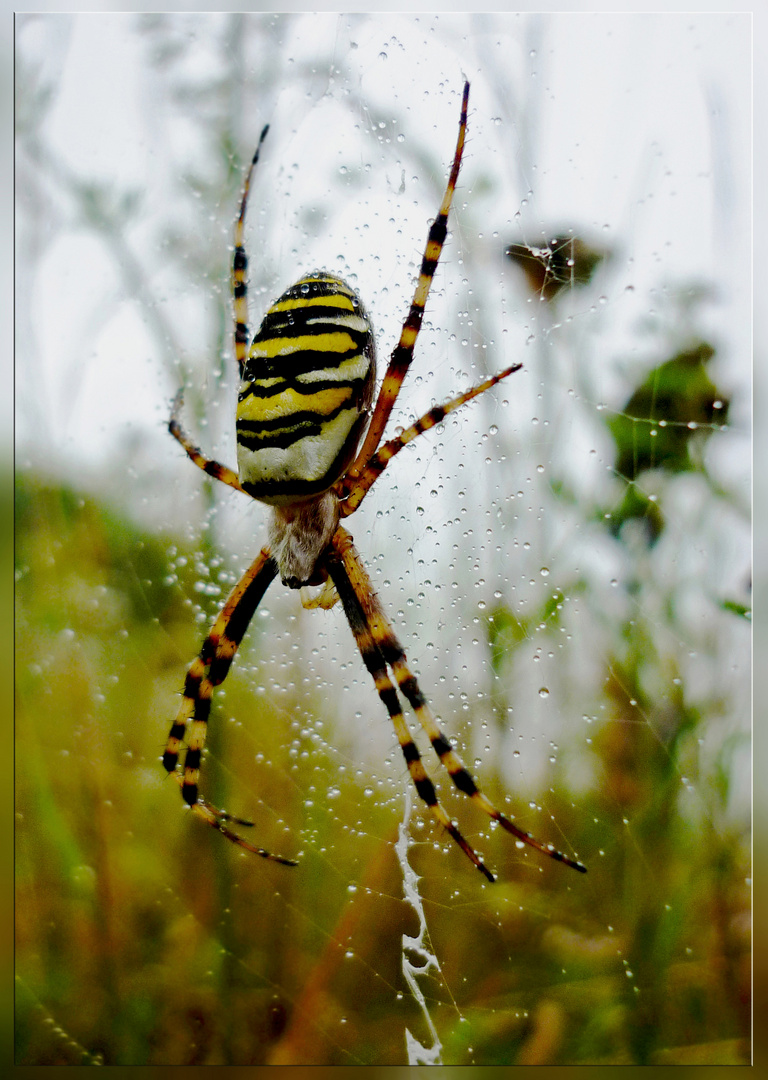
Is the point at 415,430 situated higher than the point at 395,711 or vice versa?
the point at 415,430

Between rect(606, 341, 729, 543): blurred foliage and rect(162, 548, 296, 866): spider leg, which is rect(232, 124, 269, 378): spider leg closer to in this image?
rect(162, 548, 296, 866): spider leg

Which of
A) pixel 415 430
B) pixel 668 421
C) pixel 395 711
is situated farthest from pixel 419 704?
pixel 668 421

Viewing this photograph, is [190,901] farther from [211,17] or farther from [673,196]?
[211,17]

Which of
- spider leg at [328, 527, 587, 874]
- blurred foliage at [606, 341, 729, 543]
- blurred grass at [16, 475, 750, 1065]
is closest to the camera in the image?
spider leg at [328, 527, 587, 874]

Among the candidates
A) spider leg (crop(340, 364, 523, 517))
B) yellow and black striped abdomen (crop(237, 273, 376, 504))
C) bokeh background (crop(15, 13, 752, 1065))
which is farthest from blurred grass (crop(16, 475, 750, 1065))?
yellow and black striped abdomen (crop(237, 273, 376, 504))

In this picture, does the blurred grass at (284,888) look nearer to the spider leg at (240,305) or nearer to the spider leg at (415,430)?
the spider leg at (415,430)

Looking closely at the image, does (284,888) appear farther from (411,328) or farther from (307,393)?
(411,328)
